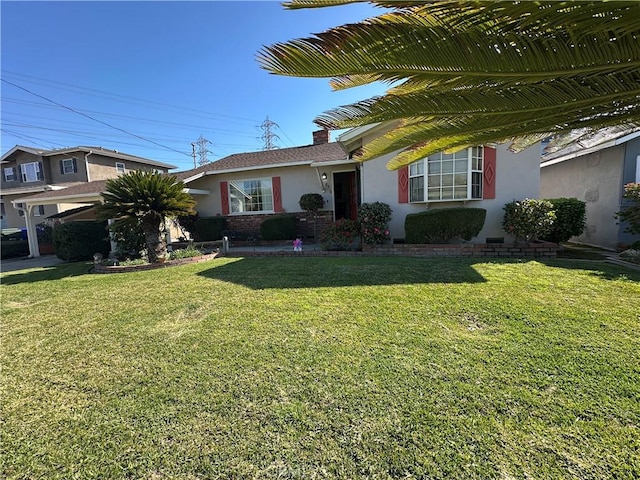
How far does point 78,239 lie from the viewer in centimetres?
1074

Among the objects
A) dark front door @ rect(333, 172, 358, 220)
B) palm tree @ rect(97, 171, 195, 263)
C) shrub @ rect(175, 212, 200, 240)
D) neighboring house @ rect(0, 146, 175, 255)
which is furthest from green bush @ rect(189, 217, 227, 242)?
neighboring house @ rect(0, 146, 175, 255)

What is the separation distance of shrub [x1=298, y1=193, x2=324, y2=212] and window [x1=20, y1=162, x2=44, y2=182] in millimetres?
23488

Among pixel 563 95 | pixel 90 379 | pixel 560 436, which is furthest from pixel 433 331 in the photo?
pixel 90 379

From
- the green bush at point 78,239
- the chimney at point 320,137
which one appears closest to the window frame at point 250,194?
the chimney at point 320,137

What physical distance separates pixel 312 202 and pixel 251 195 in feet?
11.0

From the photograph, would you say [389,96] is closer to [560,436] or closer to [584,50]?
[584,50]

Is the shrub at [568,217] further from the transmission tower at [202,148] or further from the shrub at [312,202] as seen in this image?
the transmission tower at [202,148]

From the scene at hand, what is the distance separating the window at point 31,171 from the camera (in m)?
22.3

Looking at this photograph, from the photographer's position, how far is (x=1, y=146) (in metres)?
23.4

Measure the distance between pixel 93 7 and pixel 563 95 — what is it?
1190cm

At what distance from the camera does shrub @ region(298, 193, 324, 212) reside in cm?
1166

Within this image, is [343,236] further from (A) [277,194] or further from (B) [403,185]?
(A) [277,194]

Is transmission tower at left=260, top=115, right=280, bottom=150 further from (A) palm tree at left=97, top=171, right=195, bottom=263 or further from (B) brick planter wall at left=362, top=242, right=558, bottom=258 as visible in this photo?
(B) brick planter wall at left=362, top=242, right=558, bottom=258

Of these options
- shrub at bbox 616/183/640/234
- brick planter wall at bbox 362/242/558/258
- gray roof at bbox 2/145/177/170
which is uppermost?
gray roof at bbox 2/145/177/170
